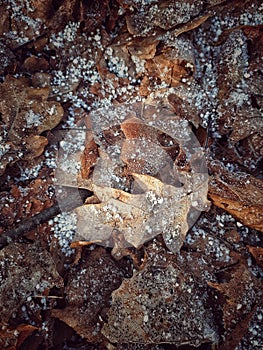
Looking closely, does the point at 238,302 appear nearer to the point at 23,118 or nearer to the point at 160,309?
the point at 160,309

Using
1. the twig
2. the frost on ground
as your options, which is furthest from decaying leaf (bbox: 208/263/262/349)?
the twig

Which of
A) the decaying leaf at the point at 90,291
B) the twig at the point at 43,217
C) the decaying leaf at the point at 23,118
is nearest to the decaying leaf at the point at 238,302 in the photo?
the decaying leaf at the point at 90,291

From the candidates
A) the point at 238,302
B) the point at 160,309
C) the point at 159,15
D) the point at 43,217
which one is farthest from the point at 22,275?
the point at 159,15

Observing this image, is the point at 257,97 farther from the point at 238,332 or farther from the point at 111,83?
the point at 238,332

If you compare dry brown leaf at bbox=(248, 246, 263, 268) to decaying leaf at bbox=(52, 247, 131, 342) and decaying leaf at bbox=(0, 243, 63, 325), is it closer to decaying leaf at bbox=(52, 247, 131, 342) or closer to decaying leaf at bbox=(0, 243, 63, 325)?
decaying leaf at bbox=(52, 247, 131, 342)

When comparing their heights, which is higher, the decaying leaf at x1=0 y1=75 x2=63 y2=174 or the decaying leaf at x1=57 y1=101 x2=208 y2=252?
the decaying leaf at x1=0 y1=75 x2=63 y2=174

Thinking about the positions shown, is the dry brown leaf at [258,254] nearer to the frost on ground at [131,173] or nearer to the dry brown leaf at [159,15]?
the frost on ground at [131,173]

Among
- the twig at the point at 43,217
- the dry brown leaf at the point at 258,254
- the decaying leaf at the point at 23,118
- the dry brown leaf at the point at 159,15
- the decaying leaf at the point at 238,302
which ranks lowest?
the decaying leaf at the point at 238,302
